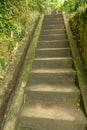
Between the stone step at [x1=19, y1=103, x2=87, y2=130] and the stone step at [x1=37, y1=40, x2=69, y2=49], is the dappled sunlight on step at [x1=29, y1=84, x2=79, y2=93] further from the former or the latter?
the stone step at [x1=37, y1=40, x2=69, y2=49]

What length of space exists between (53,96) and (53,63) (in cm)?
109

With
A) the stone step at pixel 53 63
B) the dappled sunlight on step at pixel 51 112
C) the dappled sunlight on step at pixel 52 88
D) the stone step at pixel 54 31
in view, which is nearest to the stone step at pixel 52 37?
the stone step at pixel 54 31

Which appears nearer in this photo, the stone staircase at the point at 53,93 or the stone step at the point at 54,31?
the stone staircase at the point at 53,93

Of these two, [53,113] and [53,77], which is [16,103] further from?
[53,77]

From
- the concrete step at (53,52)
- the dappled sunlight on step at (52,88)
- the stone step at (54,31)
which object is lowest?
the dappled sunlight on step at (52,88)

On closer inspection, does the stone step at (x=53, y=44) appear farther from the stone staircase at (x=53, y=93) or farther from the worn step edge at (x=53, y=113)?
the worn step edge at (x=53, y=113)

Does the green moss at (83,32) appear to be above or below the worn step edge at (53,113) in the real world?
above

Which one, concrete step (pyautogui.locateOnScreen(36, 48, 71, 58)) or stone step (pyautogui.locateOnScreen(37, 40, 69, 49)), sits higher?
stone step (pyautogui.locateOnScreen(37, 40, 69, 49))

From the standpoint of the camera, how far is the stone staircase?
9.35ft

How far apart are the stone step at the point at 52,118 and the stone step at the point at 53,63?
124 cm

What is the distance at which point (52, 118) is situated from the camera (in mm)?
2857

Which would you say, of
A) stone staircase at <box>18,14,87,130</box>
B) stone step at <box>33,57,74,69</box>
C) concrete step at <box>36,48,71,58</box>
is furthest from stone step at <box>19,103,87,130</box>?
concrete step at <box>36,48,71,58</box>

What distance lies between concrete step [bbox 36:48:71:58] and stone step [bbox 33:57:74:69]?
32 cm

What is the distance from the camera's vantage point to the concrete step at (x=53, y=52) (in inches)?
179
